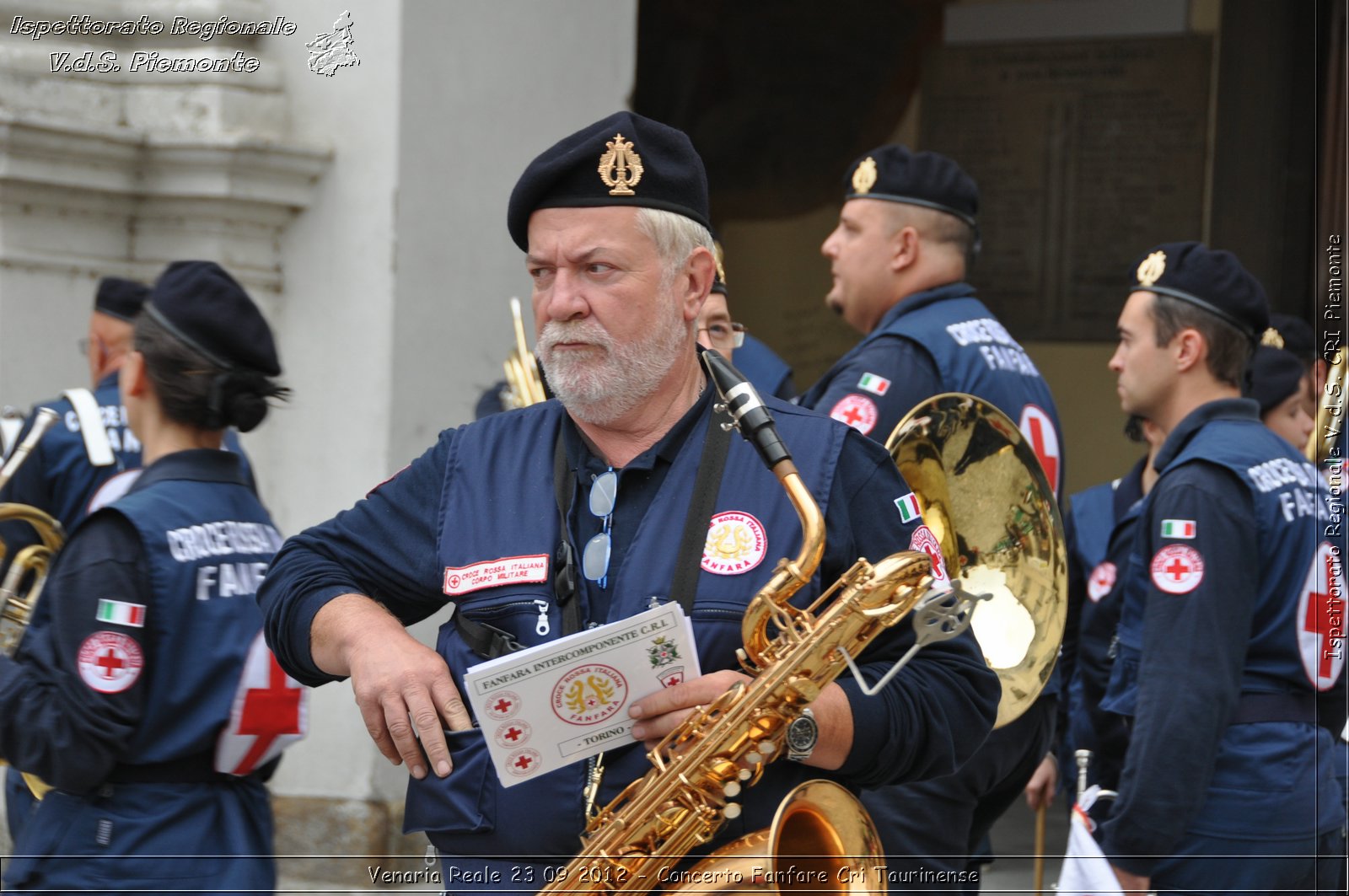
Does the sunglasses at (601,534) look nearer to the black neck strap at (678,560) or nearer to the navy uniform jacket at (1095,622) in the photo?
the black neck strap at (678,560)

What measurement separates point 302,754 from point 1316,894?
3737 mm

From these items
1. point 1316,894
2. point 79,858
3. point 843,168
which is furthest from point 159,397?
point 843,168

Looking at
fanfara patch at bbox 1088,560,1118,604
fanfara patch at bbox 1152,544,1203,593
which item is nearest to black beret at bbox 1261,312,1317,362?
fanfara patch at bbox 1088,560,1118,604

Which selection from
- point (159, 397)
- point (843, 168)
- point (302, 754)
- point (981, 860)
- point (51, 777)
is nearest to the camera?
point (51, 777)

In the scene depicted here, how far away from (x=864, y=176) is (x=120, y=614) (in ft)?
9.07

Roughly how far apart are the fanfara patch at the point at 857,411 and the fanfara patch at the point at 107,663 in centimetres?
183

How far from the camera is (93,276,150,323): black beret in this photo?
536 cm

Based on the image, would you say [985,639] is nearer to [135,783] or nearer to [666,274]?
[666,274]

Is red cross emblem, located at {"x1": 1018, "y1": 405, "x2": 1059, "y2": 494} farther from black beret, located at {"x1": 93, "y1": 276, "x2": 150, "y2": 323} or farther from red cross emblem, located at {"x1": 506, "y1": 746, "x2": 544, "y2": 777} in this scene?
black beret, located at {"x1": 93, "y1": 276, "x2": 150, "y2": 323}

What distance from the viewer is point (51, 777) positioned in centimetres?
313

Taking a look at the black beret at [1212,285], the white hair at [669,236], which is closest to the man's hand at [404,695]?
the white hair at [669,236]

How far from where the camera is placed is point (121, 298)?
17.6 feet

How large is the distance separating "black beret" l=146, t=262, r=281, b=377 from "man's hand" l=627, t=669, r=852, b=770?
1627 millimetres

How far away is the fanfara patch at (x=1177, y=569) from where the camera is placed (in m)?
3.64
